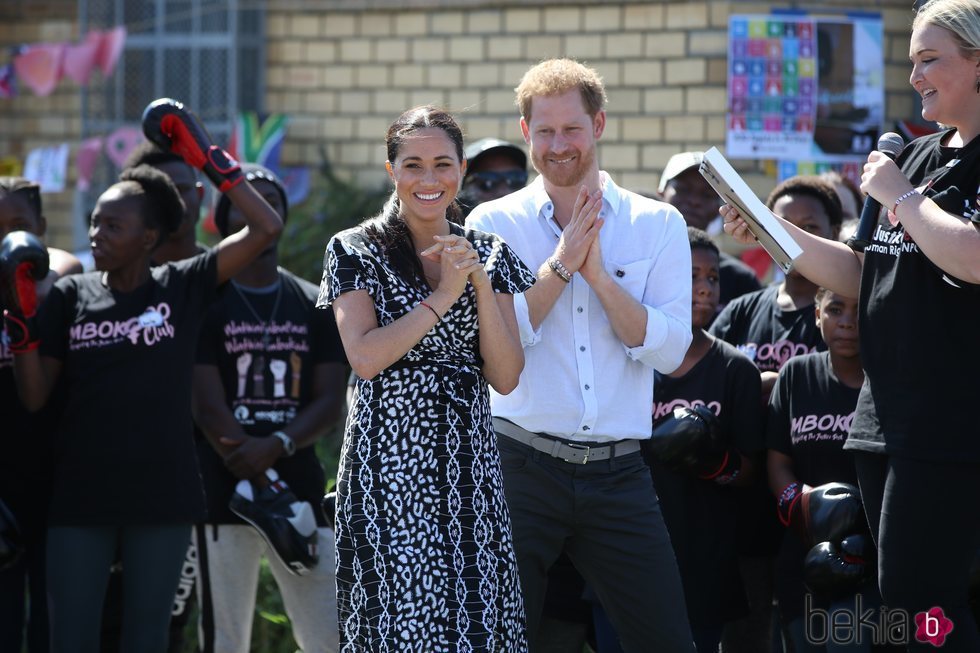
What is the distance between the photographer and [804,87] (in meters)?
9.42

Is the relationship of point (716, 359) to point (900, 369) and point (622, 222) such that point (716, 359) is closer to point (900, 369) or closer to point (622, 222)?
point (622, 222)

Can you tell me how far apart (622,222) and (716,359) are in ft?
2.96

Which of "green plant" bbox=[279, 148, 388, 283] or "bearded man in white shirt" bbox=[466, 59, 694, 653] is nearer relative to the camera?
"bearded man in white shirt" bbox=[466, 59, 694, 653]

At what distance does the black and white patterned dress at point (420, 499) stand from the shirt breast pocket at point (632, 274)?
721mm

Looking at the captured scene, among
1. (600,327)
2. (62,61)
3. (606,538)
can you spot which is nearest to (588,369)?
(600,327)

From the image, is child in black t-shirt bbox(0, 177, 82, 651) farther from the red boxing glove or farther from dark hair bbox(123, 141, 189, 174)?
the red boxing glove

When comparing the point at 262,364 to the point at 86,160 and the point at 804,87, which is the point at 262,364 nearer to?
the point at 804,87

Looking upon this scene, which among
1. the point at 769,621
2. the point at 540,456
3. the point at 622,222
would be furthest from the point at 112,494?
the point at 769,621

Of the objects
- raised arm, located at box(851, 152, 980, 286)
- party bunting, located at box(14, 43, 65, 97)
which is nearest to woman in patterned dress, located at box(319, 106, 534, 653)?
raised arm, located at box(851, 152, 980, 286)

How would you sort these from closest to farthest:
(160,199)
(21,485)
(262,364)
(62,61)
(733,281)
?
(21,485) < (160,199) < (262,364) < (733,281) < (62,61)

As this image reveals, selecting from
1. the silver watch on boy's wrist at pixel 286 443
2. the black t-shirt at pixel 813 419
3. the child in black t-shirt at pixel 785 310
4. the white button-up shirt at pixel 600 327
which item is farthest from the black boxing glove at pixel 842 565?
the silver watch on boy's wrist at pixel 286 443

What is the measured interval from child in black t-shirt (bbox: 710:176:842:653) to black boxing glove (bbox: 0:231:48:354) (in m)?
2.85

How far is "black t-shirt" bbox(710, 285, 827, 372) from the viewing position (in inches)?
204

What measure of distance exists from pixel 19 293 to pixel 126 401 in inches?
23.0
